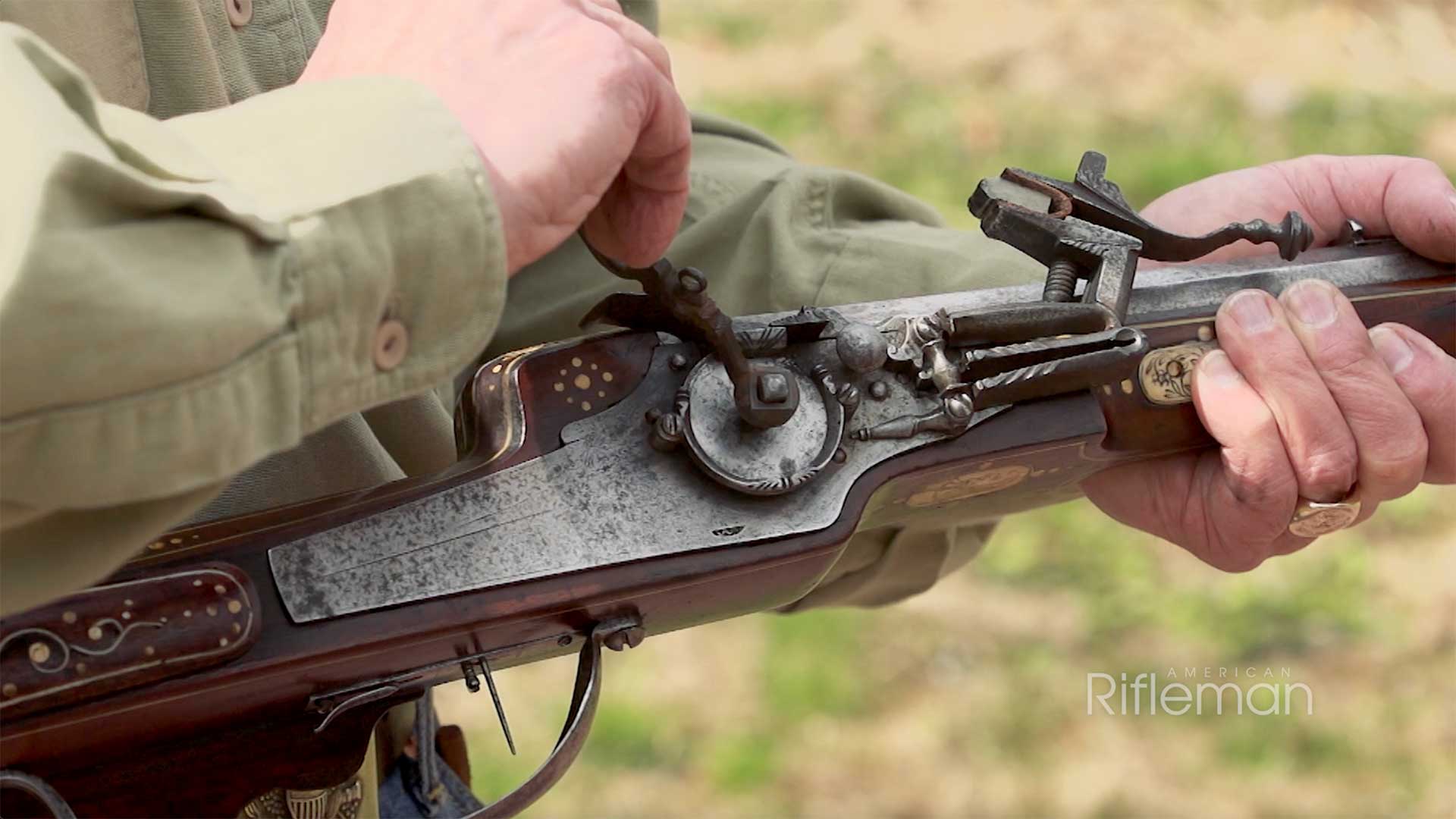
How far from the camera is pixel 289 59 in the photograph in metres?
1.98

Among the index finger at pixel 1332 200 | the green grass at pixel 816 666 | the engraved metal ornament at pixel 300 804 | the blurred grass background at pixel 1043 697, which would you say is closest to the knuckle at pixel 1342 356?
the index finger at pixel 1332 200

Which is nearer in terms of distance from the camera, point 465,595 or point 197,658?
point 197,658

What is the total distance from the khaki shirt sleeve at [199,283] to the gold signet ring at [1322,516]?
1415mm

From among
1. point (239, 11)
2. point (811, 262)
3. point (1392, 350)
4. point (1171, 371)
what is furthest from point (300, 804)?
point (1392, 350)

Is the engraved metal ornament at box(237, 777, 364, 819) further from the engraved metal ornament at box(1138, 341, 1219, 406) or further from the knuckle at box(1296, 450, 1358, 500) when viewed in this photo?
the knuckle at box(1296, 450, 1358, 500)

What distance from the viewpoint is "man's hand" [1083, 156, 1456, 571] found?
213cm

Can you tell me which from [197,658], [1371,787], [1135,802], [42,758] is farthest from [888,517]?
[1371,787]

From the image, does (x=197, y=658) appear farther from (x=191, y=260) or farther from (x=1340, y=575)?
(x=1340, y=575)

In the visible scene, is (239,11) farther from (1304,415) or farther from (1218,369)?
(1304,415)

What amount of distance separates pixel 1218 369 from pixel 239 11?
1411 mm

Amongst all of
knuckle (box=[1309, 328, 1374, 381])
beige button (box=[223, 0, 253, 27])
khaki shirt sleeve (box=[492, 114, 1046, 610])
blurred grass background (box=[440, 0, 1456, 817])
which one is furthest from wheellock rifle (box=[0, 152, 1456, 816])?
blurred grass background (box=[440, 0, 1456, 817])

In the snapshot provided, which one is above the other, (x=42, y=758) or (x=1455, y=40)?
(x=42, y=758)

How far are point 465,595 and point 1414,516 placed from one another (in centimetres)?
370

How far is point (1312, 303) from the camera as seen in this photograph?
2.15 meters
